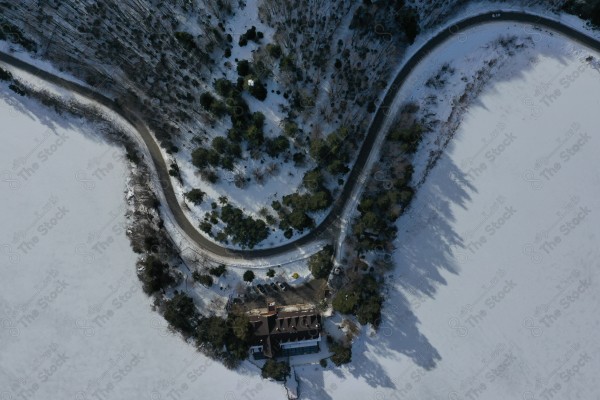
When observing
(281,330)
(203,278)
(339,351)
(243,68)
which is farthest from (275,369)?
(243,68)

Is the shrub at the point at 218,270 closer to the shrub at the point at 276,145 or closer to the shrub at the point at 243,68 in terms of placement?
the shrub at the point at 276,145

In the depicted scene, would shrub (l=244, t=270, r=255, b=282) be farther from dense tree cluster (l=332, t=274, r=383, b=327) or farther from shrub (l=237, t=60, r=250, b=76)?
shrub (l=237, t=60, r=250, b=76)

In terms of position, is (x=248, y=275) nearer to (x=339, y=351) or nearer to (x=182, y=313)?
(x=182, y=313)

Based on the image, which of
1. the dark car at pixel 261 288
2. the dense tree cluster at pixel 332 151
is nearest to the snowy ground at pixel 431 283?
the dark car at pixel 261 288

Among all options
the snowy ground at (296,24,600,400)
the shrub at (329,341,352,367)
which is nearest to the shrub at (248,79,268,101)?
the snowy ground at (296,24,600,400)

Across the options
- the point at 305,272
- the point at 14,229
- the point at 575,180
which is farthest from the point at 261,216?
the point at 575,180

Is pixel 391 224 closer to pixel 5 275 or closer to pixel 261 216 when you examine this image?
pixel 261 216

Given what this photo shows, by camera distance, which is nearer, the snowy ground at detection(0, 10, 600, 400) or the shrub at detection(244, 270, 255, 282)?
the shrub at detection(244, 270, 255, 282)
